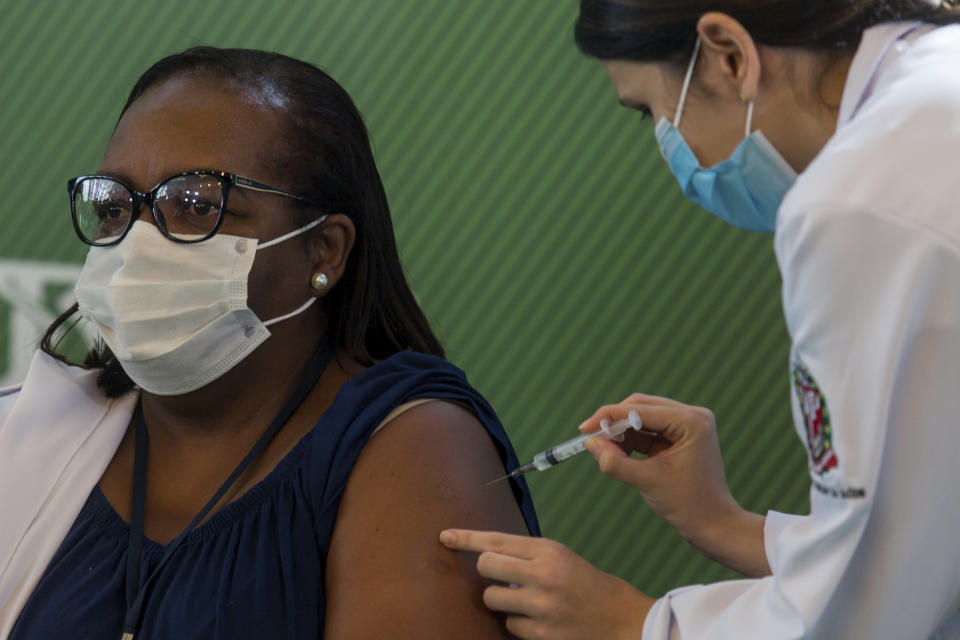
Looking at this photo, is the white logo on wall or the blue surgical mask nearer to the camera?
the blue surgical mask

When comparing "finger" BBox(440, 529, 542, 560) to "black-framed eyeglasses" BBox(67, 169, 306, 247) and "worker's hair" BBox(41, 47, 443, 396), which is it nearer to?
"worker's hair" BBox(41, 47, 443, 396)

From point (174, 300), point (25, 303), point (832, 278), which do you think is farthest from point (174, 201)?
point (25, 303)

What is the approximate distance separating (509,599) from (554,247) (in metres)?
1.21

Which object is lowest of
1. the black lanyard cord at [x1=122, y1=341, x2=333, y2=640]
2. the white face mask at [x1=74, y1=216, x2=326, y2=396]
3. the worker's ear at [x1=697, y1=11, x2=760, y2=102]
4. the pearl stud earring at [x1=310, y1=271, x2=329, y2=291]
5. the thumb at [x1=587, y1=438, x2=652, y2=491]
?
the black lanyard cord at [x1=122, y1=341, x2=333, y2=640]

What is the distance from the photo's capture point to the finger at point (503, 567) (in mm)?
1164

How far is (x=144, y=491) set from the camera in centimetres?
145

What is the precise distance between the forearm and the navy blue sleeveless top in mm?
245

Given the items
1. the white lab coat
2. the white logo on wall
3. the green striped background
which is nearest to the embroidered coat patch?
the white lab coat

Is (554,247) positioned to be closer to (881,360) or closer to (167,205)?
(167,205)

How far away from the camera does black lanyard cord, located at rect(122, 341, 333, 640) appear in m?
1.30

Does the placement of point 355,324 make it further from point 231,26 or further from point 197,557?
point 231,26

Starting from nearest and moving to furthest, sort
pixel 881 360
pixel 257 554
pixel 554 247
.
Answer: pixel 881 360 → pixel 257 554 → pixel 554 247

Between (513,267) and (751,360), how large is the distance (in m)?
0.53

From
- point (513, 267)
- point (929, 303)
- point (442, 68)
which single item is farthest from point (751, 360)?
point (929, 303)
